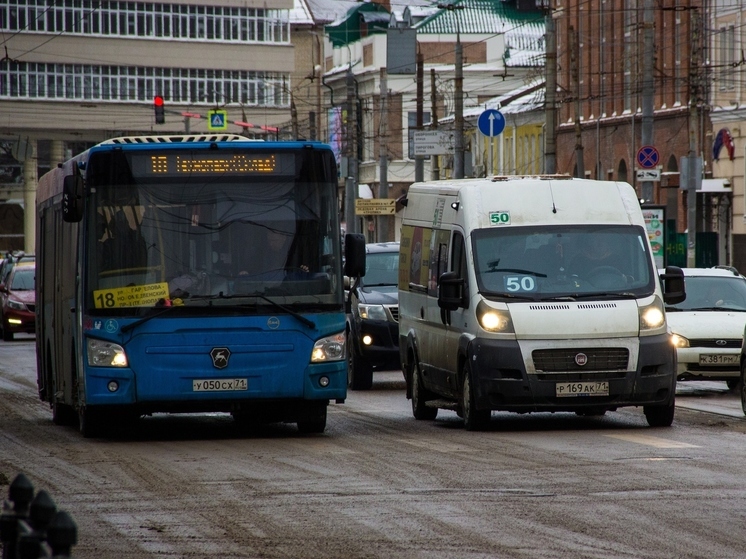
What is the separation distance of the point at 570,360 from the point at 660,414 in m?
1.18

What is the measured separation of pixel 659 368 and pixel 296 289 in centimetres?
352

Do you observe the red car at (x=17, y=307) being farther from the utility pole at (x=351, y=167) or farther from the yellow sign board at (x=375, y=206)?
the utility pole at (x=351, y=167)

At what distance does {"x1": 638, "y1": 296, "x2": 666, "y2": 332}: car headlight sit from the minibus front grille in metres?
0.44

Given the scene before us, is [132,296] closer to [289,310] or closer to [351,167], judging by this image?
[289,310]

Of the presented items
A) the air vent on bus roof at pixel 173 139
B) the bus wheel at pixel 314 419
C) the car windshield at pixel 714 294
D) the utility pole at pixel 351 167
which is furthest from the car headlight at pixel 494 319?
the utility pole at pixel 351 167

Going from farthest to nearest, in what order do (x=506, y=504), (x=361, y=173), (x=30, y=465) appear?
1. (x=361, y=173)
2. (x=30, y=465)
3. (x=506, y=504)

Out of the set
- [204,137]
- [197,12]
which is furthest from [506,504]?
[197,12]

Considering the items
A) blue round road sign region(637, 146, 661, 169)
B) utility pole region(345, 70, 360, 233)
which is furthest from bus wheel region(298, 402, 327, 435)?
utility pole region(345, 70, 360, 233)

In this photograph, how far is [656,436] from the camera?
1495 centimetres

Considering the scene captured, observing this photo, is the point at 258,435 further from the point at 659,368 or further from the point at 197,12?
the point at 197,12

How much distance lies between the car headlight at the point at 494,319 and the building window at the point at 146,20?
243ft

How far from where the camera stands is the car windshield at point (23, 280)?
41.1m

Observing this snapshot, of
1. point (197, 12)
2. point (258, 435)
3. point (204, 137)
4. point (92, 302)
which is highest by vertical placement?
point (197, 12)

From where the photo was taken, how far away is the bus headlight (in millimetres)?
14703
